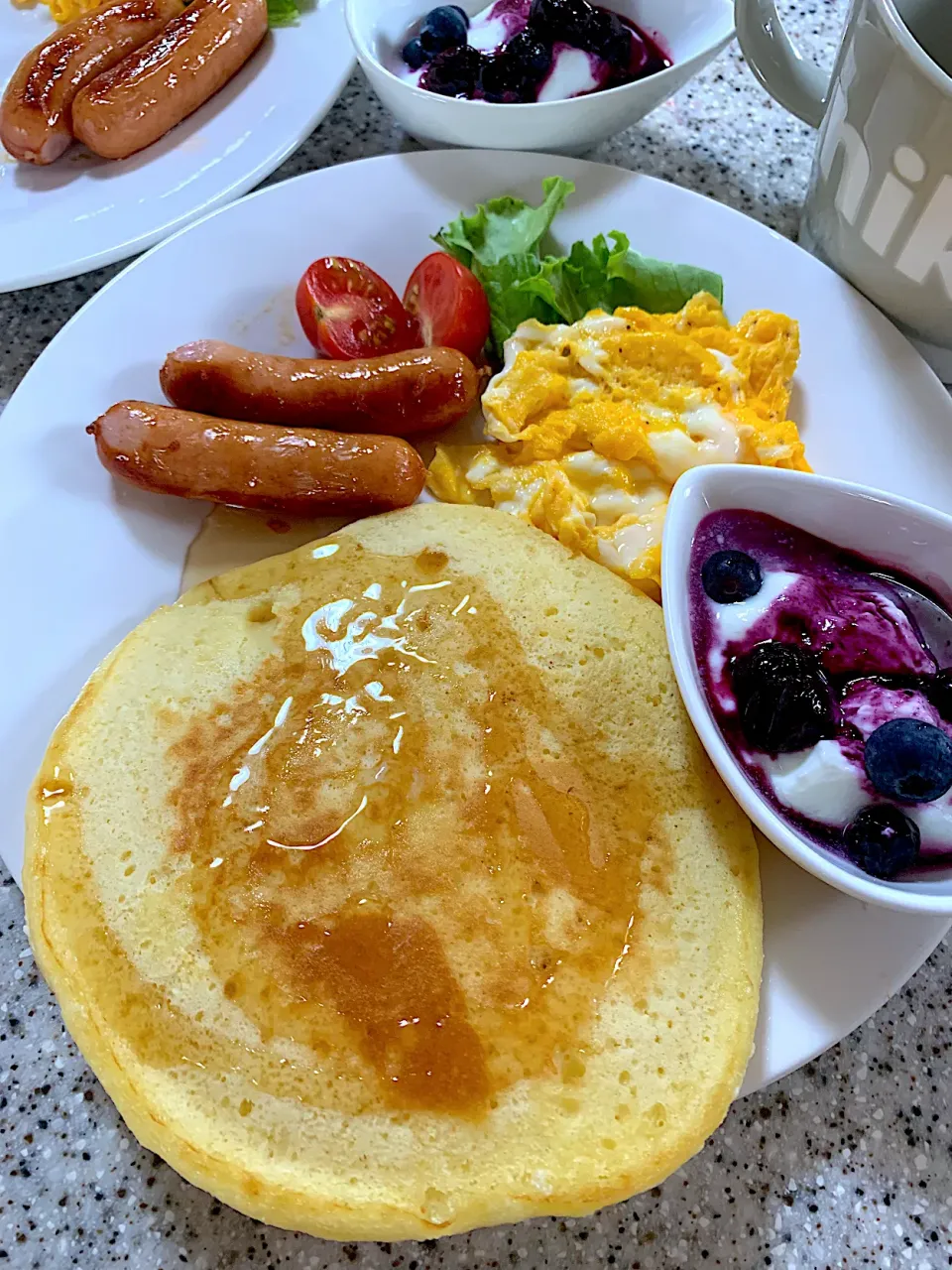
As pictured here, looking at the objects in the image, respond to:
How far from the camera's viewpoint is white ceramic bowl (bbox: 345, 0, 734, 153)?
201cm

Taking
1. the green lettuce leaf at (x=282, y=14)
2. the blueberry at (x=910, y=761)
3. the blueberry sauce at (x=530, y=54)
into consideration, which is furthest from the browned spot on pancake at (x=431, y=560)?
the green lettuce leaf at (x=282, y=14)

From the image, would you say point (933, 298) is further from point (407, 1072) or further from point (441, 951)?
point (407, 1072)

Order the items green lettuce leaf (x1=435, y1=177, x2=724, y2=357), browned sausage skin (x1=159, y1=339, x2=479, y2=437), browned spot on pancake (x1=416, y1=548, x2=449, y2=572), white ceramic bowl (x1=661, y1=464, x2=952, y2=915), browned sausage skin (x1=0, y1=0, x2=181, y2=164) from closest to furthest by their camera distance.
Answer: white ceramic bowl (x1=661, y1=464, x2=952, y2=915)
browned spot on pancake (x1=416, y1=548, x2=449, y2=572)
browned sausage skin (x1=159, y1=339, x2=479, y2=437)
green lettuce leaf (x1=435, y1=177, x2=724, y2=357)
browned sausage skin (x1=0, y1=0, x2=181, y2=164)

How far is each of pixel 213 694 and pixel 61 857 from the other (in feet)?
1.10

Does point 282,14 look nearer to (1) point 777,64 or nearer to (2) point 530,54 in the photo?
(2) point 530,54

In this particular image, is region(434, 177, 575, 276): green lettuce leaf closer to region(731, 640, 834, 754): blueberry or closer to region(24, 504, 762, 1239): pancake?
region(24, 504, 762, 1239): pancake

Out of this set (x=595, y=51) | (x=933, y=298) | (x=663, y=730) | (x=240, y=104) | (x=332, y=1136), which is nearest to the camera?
(x=332, y=1136)

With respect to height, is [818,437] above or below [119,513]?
above

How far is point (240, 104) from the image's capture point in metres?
2.24

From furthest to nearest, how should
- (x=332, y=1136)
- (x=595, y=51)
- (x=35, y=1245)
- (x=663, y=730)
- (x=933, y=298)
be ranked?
(x=595, y=51), (x=933, y=298), (x=663, y=730), (x=35, y=1245), (x=332, y=1136)

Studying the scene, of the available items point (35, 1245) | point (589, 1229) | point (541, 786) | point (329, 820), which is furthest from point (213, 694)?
point (589, 1229)

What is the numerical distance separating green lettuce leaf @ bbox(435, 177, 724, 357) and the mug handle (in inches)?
15.4

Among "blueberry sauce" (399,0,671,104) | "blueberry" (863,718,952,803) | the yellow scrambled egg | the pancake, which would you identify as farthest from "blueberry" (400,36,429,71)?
"blueberry" (863,718,952,803)

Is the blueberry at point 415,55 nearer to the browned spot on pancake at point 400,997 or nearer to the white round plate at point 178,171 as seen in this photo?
the white round plate at point 178,171
